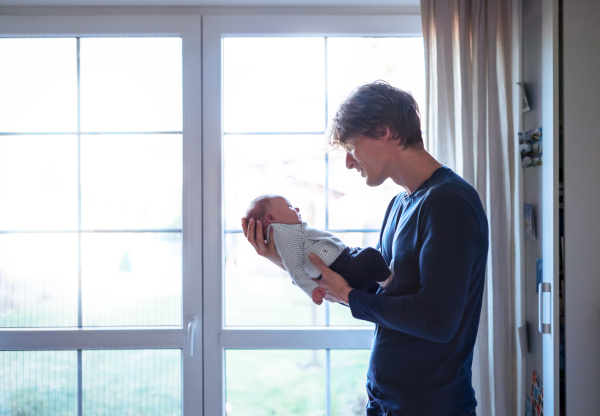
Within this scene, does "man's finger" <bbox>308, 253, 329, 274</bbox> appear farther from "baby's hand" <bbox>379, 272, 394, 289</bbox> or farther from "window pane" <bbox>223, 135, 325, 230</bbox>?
"window pane" <bbox>223, 135, 325, 230</bbox>

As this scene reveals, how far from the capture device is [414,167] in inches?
44.6

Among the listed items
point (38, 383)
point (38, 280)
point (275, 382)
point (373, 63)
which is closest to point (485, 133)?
point (373, 63)

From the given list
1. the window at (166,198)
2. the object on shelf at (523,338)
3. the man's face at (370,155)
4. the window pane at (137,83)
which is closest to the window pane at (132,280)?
the window at (166,198)

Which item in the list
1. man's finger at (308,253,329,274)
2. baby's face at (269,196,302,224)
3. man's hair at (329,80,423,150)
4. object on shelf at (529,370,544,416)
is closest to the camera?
man's hair at (329,80,423,150)

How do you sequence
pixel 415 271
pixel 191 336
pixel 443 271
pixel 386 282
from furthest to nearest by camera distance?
pixel 191 336, pixel 386 282, pixel 415 271, pixel 443 271

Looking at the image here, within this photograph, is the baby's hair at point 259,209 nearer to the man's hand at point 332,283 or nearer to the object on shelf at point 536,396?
the man's hand at point 332,283

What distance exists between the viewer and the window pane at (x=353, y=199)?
1810 millimetres

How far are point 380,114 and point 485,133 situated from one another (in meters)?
0.71

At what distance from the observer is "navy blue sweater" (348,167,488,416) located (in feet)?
3.12

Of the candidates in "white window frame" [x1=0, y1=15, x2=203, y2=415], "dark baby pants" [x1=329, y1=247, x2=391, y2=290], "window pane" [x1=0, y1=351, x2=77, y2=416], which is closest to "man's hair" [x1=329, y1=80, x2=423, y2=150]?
"dark baby pants" [x1=329, y1=247, x2=391, y2=290]

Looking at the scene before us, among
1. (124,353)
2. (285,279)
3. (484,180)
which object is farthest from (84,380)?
(484,180)

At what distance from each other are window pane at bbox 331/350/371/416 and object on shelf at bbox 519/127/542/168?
3.30ft

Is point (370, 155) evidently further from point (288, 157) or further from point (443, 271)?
point (288, 157)

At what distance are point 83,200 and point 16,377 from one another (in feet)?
2.69
